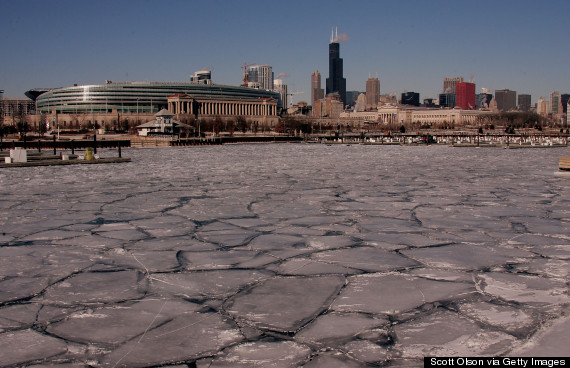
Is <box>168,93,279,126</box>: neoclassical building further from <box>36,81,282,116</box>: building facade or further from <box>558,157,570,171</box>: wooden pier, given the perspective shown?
<box>558,157,570,171</box>: wooden pier

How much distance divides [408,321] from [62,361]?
2.96m

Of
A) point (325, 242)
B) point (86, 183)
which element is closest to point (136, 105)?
point (86, 183)

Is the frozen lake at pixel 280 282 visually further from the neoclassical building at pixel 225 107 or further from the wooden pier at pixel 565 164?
the neoclassical building at pixel 225 107

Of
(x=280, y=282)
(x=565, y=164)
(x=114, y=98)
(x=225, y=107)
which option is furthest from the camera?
(x=225, y=107)

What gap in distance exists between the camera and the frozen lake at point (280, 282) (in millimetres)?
4543

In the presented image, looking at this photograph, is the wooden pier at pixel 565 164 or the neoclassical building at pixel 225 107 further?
the neoclassical building at pixel 225 107

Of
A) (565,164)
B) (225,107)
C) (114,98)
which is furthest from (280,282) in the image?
(225,107)

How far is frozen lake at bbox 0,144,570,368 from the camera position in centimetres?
454

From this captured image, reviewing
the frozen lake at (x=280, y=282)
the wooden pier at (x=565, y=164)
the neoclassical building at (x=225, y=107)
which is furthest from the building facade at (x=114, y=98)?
the frozen lake at (x=280, y=282)

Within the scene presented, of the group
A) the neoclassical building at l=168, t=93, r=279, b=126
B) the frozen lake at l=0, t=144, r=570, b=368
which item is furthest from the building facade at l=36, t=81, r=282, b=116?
the frozen lake at l=0, t=144, r=570, b=368

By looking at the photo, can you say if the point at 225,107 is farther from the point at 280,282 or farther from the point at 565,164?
the point at 280,282

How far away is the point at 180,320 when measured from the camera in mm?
5156

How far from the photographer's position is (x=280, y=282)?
Result: 6.35 m

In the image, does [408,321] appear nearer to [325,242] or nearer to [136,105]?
[325,242]
